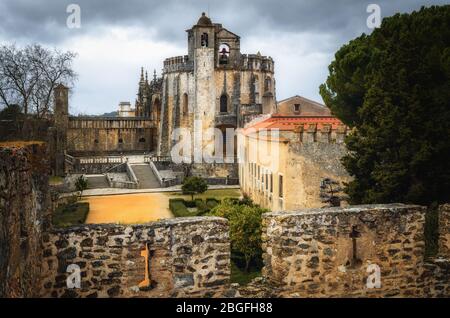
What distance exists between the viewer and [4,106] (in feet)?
139

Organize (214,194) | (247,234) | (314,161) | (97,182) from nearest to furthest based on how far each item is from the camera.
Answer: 1. (247,234)
2. (314,161)
3. (214,194)
4. (97,182)

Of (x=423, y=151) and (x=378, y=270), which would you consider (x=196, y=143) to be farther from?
(x=378, y=270)

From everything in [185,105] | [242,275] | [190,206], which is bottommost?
[242,275]

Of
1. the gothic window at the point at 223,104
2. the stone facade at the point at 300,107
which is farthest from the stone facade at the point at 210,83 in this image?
the stone facade at the point at 300,107

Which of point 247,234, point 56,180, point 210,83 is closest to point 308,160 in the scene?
point 247,234

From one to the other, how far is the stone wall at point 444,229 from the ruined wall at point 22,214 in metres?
6.69

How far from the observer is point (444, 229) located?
9.46 meters

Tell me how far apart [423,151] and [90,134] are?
171 ft

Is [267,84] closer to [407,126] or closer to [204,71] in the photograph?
[204,71]

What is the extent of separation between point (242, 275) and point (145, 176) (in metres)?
29.0

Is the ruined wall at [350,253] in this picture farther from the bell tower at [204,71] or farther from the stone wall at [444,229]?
the bell tower at [204,71]

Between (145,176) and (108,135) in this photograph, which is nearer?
(145,176)

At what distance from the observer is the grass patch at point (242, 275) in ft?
55.3

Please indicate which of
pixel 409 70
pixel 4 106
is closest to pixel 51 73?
pixel 4 106
